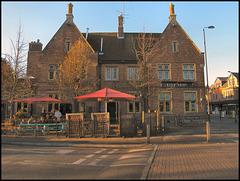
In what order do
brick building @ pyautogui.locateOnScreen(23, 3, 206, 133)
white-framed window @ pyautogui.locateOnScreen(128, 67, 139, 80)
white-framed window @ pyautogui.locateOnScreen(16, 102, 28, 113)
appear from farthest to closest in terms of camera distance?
1. brick building @ pyautogui.locateOnScreen(23, 3, 206, 133)
2. white-framed window @ pyautogui.locateOnScreen(16, 102, 28, 113)
3. white-framed window @ pyautogui.locateOnScreen(128, 67, 139, 80)

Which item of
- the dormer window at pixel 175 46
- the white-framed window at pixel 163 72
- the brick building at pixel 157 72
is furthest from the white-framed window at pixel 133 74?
the dormer window at pixel 175 46

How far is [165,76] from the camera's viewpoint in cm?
2227

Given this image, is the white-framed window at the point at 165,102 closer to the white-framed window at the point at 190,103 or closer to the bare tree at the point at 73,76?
the white-framed window at the point at 190,103

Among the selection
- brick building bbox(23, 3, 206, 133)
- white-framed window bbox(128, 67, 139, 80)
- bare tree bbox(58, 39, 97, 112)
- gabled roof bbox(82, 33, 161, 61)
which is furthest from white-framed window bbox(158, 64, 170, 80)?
bare tree bbox(58, 39, 97, 112)

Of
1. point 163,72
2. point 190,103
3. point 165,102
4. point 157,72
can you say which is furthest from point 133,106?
point 190,103

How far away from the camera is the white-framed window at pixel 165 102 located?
22.0 metres

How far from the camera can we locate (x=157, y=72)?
22.0 meters

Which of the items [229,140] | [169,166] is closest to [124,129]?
[229,140]

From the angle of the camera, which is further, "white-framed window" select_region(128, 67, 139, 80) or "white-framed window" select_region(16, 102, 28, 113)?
"white-framed window" select_region(16, 102, 28, 113)

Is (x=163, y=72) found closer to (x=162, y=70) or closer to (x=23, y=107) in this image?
(x=162, y=70)

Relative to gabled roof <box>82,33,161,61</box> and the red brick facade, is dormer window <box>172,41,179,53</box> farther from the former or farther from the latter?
gabled roof <box>82,33,161,61</box>

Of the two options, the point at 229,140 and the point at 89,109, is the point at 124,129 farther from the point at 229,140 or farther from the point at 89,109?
the point at 89,109

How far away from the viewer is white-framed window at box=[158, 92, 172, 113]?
2205 cm

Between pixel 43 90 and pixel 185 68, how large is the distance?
626 inches
